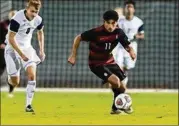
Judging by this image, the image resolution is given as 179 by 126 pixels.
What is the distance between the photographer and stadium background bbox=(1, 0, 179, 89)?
2831 centimetres

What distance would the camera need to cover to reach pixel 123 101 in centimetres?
1326

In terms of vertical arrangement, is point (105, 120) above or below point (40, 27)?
below

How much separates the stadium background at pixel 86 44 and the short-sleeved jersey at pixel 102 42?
14122 millimetres

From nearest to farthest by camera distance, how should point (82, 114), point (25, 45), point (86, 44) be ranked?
1. point (82, 114)
2. point (25, 45)
3. point (86, 44)

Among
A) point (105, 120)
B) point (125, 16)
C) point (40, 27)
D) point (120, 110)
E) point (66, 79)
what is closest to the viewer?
point (105, 120)

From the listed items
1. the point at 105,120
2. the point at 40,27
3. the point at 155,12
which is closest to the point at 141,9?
the point at 155,12

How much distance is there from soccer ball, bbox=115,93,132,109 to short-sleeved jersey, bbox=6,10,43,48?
229cm

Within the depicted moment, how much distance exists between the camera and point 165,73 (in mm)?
28891

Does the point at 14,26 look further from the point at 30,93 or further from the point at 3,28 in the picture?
the point at 3,28

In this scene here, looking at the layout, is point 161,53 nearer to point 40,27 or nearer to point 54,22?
point 54,22

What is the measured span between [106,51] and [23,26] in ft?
5.57

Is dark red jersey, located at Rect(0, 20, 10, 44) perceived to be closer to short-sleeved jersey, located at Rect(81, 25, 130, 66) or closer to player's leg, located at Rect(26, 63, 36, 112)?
player's leg, located at Rect(26, 63, 36, 112)

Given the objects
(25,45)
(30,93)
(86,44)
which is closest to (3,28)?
(25,45)

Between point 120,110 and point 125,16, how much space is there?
6.80 meters
